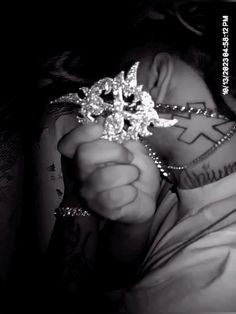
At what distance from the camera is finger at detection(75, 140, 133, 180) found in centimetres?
56

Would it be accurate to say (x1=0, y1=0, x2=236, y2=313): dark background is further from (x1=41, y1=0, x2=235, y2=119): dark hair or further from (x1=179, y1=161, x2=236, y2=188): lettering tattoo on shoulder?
(x1=179, y1=161, x2=236, y2=188): lettering tattoo on shoulder

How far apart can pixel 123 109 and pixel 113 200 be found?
0.50 feet

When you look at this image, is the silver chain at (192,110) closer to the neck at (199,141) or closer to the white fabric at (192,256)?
the neck at (199,141)

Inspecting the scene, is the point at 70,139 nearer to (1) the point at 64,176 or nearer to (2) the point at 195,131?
(1) the point at 64,176

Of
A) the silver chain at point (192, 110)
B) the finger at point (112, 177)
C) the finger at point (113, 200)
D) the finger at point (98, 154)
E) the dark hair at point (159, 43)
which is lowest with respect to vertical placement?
the finger at point (113, 200)

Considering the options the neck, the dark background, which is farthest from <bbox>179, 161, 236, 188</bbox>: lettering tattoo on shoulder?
the dark background

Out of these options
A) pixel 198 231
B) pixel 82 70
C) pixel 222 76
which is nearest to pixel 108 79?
pixel 82 70

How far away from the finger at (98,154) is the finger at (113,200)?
0.05 meters

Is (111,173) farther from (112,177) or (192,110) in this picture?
(192,110)

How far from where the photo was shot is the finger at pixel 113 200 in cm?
57

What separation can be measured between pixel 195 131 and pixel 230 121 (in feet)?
0.20

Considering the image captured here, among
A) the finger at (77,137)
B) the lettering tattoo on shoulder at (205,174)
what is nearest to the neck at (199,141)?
the lettering tattoo on shoulder at (205,174)

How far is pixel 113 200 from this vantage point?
58 centimetres

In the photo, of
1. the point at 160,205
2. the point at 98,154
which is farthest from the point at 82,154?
the point at 160,205
